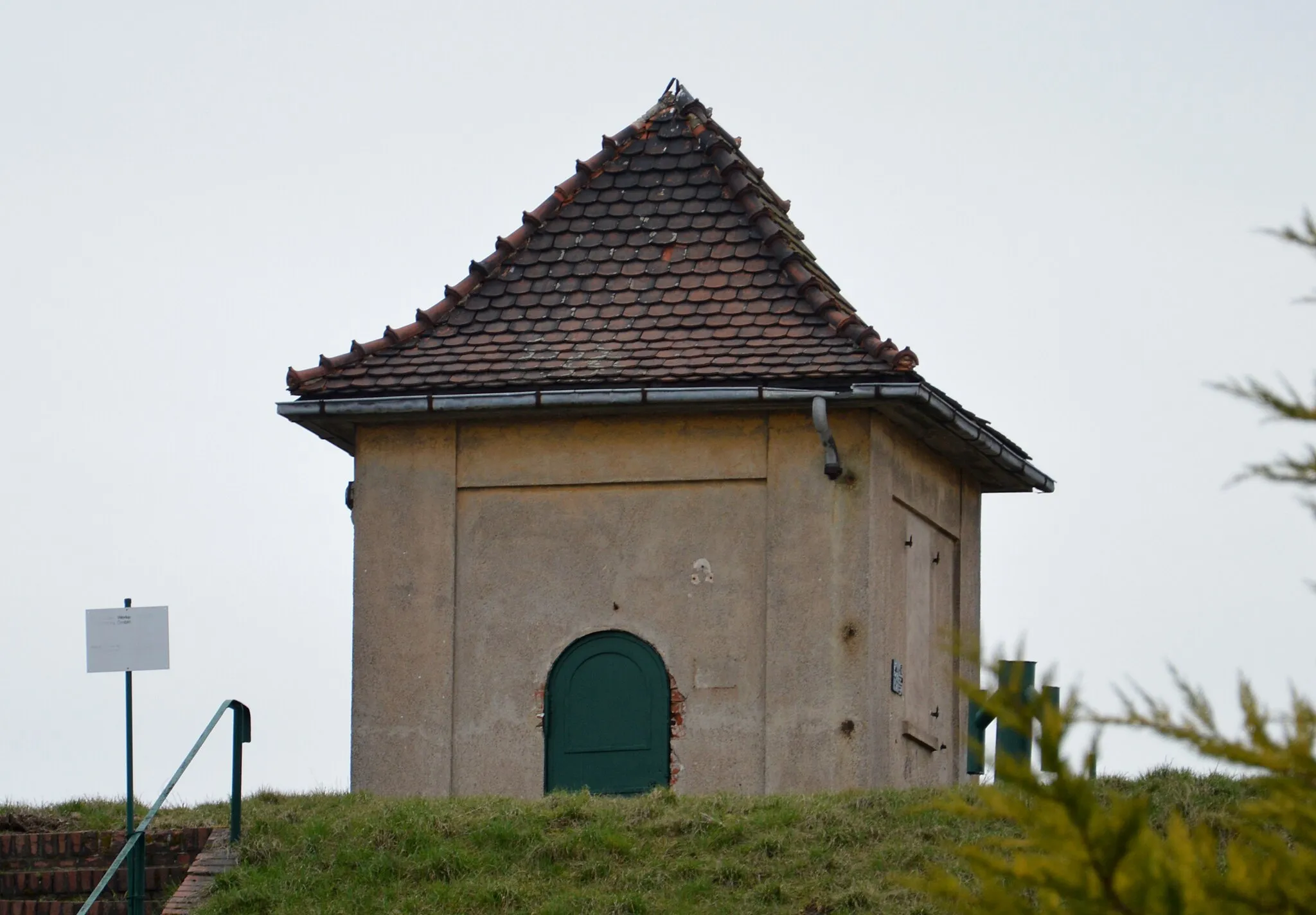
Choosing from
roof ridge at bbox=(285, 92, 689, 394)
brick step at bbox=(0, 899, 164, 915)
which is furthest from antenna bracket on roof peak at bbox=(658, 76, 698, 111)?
brick step at bbox=(0, 899, 164, 915)

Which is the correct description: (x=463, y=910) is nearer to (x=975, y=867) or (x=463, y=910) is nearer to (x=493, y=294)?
(x=493, y=294)

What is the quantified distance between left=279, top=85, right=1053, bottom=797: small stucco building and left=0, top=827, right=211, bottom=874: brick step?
2683 millimetres

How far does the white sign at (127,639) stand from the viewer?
1313cm

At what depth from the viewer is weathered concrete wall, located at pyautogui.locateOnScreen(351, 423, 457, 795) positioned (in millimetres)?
15672

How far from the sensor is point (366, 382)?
1598 cm

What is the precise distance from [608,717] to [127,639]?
388 centimetres

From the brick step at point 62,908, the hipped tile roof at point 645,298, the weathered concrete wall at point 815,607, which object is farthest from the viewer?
the hipped tile roof at point 645,298

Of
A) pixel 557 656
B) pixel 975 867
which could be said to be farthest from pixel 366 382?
pixel 975 867

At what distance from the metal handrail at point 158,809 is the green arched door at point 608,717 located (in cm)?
260

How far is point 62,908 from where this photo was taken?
12422 mm

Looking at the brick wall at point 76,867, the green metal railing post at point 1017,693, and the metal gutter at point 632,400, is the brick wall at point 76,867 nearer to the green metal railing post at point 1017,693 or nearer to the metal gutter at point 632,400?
the metal gutter at point 632,400

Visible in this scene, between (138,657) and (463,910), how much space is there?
3038mm

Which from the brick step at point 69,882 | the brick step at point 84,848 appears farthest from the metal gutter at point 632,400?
the brick step at point 69,882

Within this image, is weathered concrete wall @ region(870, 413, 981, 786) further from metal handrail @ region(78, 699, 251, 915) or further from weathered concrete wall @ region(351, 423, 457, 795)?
metal handrail @ region(78, 699, 251, 915)
